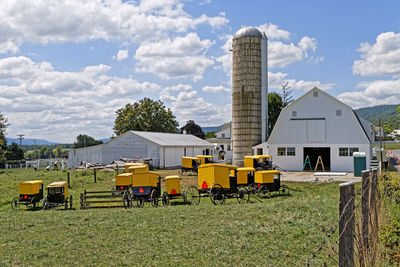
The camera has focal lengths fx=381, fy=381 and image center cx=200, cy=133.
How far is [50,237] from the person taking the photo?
34.4 feet

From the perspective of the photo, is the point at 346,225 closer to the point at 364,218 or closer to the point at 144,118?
the point at 364,218

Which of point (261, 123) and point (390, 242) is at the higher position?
point (261, 123)

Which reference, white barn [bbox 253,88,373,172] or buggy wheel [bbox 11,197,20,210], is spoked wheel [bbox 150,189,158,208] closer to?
buggy wheel [bbox 11,197,20,210]

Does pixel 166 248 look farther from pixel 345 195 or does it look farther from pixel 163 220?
pixel 345 195

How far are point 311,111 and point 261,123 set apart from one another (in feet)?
26.8

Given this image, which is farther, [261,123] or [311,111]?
[261,123]

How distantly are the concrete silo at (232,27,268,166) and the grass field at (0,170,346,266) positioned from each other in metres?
28.4

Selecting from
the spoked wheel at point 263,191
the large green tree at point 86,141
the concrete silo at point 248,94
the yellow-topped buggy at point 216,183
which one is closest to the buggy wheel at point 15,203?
the yellow-topped buggy at point 216,183

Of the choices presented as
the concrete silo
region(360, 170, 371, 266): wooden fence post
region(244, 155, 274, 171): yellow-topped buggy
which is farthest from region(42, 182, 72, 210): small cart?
→ the concrete silo

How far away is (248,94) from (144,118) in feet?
134

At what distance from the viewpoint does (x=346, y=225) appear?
430 cm

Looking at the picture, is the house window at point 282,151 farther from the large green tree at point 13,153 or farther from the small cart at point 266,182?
the large green tree at point 13,153

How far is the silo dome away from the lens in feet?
142

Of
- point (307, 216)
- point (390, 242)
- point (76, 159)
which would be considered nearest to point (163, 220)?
point (307, 216)
